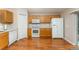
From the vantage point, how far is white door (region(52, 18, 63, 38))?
25.6 ft

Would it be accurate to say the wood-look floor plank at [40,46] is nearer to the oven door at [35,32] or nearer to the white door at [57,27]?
the white door at [57,27]

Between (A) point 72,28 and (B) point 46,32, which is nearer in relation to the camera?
(A) point 72,28

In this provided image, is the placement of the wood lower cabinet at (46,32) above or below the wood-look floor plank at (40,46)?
above

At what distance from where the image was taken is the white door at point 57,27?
25.6 feet

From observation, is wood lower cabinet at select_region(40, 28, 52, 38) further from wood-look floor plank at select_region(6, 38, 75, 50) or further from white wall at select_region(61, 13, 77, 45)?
wood-look floor plank at select_region(6, 38, 75, 50)

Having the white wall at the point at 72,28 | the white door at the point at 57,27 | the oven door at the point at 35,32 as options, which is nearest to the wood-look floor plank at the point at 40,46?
the white wall at the point at 72,28

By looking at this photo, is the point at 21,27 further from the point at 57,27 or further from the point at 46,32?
the point at 57,27

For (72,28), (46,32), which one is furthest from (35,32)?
(72,28)

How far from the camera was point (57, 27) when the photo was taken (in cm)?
814

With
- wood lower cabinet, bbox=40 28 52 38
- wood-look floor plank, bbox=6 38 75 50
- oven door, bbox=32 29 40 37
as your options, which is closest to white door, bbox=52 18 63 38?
wood lower cabinet, bbox=40 28 52 38

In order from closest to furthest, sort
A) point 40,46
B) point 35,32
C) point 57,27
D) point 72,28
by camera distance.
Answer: point 40,46 < point 72,28 < point 57,27 < point 35,32
